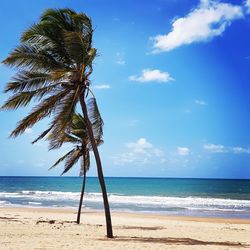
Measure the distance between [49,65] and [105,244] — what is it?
5660mm

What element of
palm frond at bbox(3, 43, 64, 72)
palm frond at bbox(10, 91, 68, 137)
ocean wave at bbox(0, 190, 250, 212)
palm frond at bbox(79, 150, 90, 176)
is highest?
palm frond at bbox(3, 43, 64, 72)

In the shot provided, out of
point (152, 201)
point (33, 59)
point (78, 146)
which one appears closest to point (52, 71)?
point (33, 59)

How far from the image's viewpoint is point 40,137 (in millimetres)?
12547

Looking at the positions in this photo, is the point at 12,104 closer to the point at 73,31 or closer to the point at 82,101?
the point at 82,101

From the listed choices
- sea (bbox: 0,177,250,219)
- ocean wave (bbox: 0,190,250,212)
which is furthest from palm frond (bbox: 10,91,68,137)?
ocean wave (bbox: 0,190,250,212)

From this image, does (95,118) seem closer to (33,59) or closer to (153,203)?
(33,59)

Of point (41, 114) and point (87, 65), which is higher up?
point (87, 65)

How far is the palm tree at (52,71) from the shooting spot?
1223cm

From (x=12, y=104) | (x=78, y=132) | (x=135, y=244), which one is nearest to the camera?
(x=135, y=244)

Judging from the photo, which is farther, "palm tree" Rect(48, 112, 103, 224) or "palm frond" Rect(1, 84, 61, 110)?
"palm tree" Rect(48, 112, 103, 224)

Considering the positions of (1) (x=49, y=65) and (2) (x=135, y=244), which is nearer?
(2) (x=135, y=244)

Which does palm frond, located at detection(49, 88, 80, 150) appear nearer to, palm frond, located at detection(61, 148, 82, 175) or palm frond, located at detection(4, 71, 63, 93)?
palm frond, located at detection(4, 71, 63, 93)

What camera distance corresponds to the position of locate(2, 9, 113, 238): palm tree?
12.2 metres

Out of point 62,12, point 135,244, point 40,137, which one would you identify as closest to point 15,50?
point 62,12
